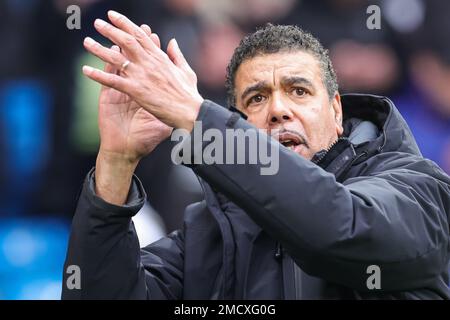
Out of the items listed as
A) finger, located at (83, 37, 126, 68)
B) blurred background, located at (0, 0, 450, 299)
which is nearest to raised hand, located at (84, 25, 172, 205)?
finger, located at (83, 37, 126, 68)

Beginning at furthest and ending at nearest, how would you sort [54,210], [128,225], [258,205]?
[54,210]
[128,225]
[258,205]

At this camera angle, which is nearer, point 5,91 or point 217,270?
point 217,270

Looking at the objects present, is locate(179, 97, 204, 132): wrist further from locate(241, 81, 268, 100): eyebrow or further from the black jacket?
locate(241, 81, 268, 100): eyebrow

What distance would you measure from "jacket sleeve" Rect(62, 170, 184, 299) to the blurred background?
1.95m

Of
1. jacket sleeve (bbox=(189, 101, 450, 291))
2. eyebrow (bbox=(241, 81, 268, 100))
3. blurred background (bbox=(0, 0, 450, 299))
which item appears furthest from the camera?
blurred background (bbox=(0, 0, 450, 299))

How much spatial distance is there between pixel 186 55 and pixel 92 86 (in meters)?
0.51

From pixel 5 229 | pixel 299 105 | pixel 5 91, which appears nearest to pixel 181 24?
pixel 5 91

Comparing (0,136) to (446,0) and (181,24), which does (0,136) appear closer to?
(181,24)

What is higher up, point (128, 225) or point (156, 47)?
point (156, 47)

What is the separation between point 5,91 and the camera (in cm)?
490

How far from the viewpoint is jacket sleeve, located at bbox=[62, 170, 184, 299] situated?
2588 mm

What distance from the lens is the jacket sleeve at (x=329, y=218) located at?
7.70 ft

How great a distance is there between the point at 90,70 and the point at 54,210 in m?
2.42

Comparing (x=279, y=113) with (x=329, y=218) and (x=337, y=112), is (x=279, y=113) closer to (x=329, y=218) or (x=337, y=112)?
(x=337, y=112)
